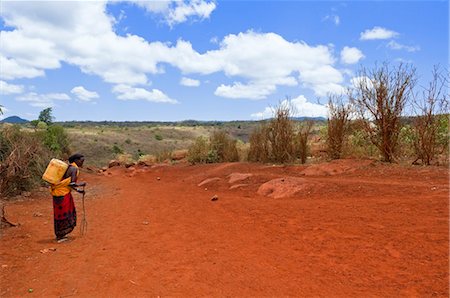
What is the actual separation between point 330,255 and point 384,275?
2.90 feet

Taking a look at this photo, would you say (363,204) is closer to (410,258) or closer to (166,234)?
(410,258)

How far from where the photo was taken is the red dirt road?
15.0ft

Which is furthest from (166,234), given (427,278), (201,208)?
(427,278)

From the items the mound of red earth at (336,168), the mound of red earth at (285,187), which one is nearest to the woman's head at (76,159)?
the mound of red earth at (285,187)

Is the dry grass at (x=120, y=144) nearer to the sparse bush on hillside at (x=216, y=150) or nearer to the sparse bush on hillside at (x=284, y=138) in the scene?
the sparse bush on hillside at (x=216, y=150)

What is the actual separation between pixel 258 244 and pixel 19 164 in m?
8.00

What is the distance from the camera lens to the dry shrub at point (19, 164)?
10.7 metres

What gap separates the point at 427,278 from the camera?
4.47 m

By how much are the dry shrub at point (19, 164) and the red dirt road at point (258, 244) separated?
891mm

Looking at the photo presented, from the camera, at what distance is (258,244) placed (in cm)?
620

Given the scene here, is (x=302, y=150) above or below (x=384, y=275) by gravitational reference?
above

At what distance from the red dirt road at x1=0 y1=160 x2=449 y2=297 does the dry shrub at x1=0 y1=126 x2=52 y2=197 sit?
891 millimetres

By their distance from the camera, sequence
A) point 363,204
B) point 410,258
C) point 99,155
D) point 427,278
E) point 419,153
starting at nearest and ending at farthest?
point 427,278
point 410,258
point 363,204
point 419,153
point 99,155

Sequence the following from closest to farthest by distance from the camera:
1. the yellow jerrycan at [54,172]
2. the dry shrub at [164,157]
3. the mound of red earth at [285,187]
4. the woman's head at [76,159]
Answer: the yellow jerrycan at [54,172], the woman's head at [76,159], the mound of red earth at [285,187], the dry shrub at [164,157]
